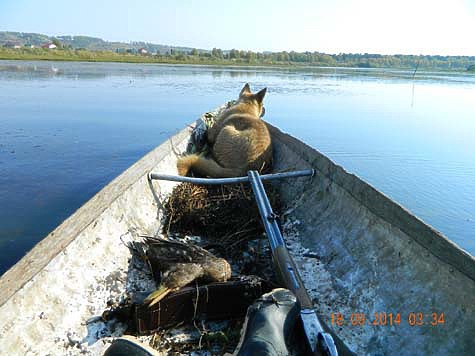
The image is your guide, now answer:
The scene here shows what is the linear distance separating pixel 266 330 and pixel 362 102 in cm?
1523

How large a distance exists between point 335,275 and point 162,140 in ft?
20.8

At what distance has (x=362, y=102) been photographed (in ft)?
50.9

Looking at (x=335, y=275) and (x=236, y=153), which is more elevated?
(x=236, y=153)

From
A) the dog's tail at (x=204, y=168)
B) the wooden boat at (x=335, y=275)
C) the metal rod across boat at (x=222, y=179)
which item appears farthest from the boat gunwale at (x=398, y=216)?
the dog's tail at (x=204, y=168)

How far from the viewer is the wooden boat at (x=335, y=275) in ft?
5.70

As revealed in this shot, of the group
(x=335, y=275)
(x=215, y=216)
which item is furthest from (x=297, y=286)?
(x=215, y=216)

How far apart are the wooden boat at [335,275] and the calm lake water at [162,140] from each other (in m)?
1.36

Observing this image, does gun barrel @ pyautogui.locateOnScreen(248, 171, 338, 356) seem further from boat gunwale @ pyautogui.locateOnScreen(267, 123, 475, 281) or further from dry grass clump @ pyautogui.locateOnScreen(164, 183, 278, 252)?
boat gunwale @ pyautogui.locateOnScreen(267, 123, 475, 281)

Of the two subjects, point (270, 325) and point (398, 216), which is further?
point (398, 216)

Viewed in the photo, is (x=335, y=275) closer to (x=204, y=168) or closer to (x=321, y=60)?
(x=204, y=168)

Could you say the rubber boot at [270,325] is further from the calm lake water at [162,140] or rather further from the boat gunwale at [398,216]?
the calm lake water at [162,140]

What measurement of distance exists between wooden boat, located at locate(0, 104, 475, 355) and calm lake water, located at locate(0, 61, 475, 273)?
136cm

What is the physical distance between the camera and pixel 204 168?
463cm

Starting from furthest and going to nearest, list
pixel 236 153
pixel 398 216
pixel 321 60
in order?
pixel 321 60
pixel 236 153
pixel 398 216
